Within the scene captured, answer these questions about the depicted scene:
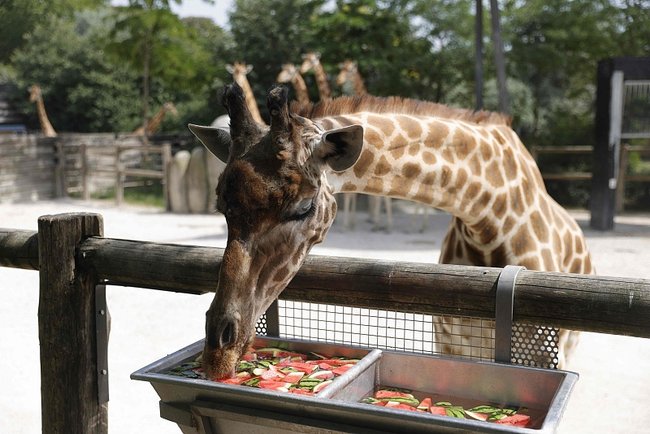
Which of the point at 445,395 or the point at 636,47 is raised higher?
the point at 636,47

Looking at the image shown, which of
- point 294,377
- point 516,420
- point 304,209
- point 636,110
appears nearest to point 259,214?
point 304,209

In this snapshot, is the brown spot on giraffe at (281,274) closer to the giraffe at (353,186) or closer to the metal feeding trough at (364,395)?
the giraffe at (353,186)

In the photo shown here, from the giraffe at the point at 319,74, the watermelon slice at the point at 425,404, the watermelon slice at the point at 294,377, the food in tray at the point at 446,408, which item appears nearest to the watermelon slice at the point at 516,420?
the food in tray at the point at 446,408

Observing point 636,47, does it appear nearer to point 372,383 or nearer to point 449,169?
point 449,169

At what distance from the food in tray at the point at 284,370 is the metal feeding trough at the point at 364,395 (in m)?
0.04

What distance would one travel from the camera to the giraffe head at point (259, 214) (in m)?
1.58

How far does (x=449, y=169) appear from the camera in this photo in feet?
8.68

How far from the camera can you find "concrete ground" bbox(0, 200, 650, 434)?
3.99 metres

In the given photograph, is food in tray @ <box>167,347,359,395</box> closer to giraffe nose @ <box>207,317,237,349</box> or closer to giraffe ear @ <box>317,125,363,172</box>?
giraffe nose @ <box>207,317,237,349</box>

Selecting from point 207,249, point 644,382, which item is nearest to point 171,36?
point 644,382

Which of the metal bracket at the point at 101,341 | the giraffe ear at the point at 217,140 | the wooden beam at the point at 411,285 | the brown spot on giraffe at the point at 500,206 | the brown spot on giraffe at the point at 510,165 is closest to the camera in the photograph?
the wooden beam at the point at 411,285

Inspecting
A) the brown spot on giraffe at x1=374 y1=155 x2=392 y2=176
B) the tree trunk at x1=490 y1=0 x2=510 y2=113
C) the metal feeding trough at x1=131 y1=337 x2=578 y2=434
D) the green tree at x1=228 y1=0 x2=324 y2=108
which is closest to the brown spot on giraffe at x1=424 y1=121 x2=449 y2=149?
the brown spot on giraffe at x1=374 y1=155 x2=392 y2=176

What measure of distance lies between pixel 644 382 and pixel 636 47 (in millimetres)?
13378

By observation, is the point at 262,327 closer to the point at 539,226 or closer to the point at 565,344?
the point at 539,226
